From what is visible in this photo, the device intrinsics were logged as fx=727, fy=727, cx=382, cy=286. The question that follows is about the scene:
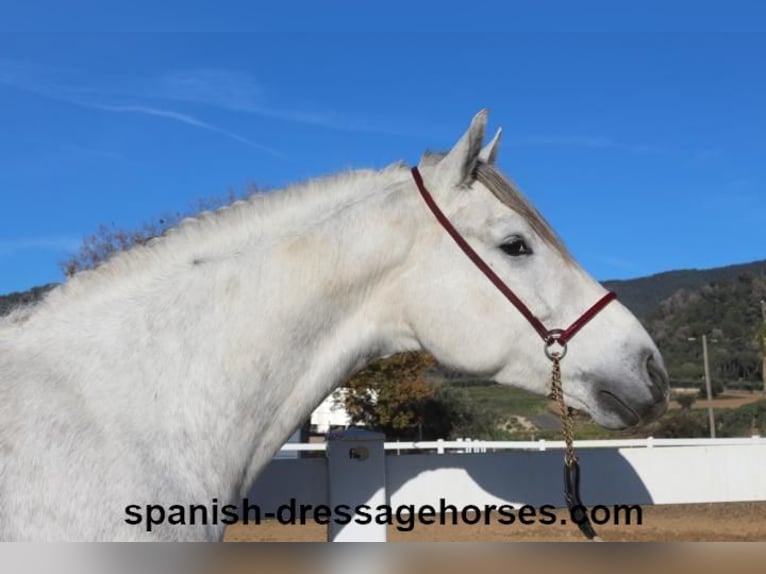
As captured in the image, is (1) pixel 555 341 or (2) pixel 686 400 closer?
(1) pixel 555 341

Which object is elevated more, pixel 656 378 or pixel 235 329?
pixel 235 329

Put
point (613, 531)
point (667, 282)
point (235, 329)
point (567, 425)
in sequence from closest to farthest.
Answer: point (235, 329), point (567, 425), point (613, 531), point (667, 282)

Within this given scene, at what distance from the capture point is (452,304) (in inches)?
118

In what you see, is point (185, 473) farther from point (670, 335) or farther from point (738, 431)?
point (670, 335)

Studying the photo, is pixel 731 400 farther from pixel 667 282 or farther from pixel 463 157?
pixel 667 282

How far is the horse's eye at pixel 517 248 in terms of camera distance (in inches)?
120

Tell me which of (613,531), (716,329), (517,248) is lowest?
(613,531)

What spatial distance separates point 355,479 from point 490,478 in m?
0.75

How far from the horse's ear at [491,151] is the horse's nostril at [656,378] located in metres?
1.10

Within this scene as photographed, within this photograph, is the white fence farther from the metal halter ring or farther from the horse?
the metal halter ring

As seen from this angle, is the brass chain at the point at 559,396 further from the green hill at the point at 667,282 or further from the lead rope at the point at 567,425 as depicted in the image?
the green hill at the point at 667,282

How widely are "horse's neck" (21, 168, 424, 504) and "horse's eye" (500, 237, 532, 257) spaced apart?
0.42 meters

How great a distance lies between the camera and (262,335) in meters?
2.75

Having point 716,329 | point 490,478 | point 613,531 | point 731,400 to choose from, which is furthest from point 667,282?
point 490,478
